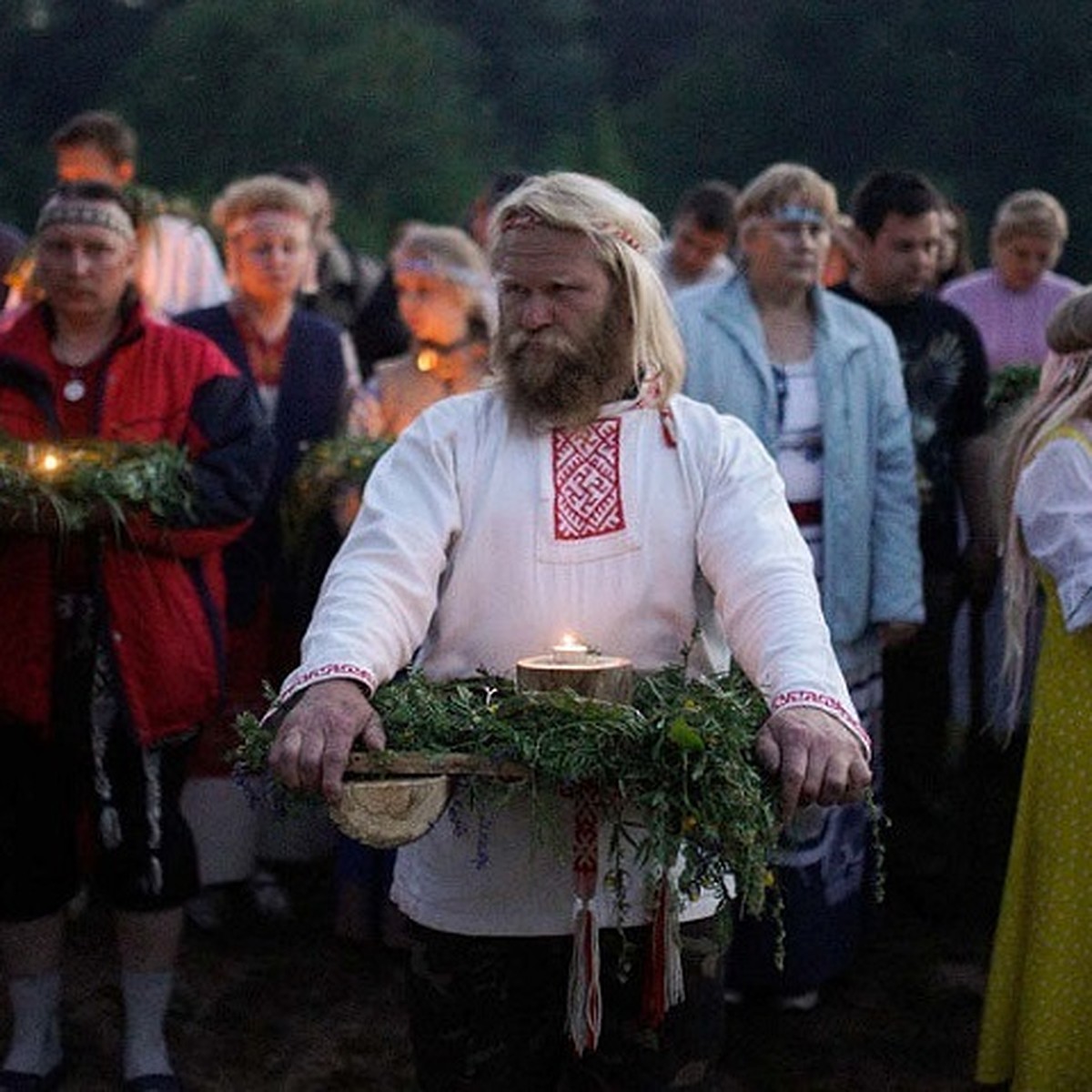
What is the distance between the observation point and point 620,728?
286 centimetres

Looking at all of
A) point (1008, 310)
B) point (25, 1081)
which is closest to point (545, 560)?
point (25, 1081)

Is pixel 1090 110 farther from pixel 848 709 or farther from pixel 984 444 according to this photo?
pixel 848 709

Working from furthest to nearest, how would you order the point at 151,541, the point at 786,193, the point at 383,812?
the point at 786,193 → the point at 151,541 → the point at 383,812

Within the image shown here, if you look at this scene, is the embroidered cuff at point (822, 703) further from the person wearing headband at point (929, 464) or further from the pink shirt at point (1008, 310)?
the pink shirt at point (1008, 310)

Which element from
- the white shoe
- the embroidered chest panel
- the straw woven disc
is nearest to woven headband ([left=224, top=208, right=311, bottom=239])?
the white shoe

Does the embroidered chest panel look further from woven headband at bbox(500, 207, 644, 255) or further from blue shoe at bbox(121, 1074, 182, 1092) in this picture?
blue shoe at bbox(121, 1074, 182, 1092)

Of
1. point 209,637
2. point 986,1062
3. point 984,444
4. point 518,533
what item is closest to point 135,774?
point 209,637

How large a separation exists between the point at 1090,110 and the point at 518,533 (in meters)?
12.9

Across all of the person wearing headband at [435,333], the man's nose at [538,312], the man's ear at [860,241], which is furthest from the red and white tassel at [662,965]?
the man's ear at [860,241]

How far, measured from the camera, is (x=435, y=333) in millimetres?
6723

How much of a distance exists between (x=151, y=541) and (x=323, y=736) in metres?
2.20

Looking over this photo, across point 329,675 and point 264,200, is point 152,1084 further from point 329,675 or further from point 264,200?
point 264,200

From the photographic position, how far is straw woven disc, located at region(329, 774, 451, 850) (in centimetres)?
279

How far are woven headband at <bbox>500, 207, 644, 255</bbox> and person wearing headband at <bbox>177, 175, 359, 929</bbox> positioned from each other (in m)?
2.95
